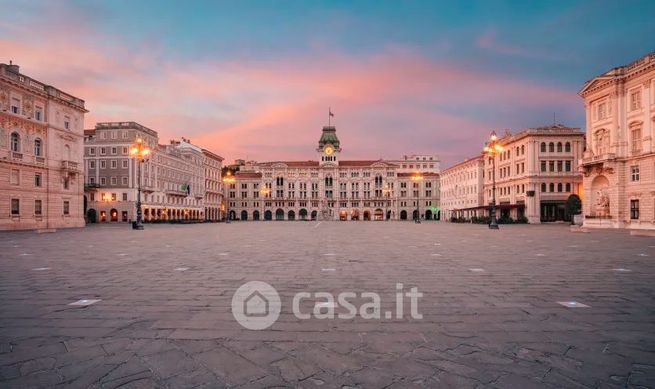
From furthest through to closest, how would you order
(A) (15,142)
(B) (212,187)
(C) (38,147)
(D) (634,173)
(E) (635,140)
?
1. (B) (212,187)
2. (C) (38,147)
3. (E) (635,140)
4. (D) (634,173)
5. (A) (15,142)

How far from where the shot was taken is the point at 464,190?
317 feet

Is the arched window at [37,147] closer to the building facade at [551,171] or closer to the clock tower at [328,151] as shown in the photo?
the building facade at [551,171]

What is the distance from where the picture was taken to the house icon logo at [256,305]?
19.1ft

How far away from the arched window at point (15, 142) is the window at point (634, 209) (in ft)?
211

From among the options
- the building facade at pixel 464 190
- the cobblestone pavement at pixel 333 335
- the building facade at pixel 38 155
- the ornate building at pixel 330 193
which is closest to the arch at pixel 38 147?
the building facade at pixel 38 155

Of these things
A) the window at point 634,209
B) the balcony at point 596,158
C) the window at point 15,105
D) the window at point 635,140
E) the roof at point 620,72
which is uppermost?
the roof at point 620,72

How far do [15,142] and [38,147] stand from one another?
126 inches

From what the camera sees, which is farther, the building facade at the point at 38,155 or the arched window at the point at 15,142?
the arched window at the point at 15,142

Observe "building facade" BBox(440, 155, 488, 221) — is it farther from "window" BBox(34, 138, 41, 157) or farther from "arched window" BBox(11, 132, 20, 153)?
"arched window" BBox(11, 132, 20, 153)

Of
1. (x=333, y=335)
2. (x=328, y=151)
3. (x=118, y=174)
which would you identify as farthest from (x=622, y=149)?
(x=328, y=151)

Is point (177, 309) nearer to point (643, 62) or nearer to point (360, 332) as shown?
point (360, 332)

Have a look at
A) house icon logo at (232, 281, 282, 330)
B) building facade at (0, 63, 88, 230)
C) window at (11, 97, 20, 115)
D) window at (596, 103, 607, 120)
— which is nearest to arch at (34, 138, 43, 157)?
building facade at (0, 63, 88, 230)

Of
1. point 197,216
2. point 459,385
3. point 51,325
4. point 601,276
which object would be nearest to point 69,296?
point 51,325

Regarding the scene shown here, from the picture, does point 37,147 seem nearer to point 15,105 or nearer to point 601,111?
point 15,105
